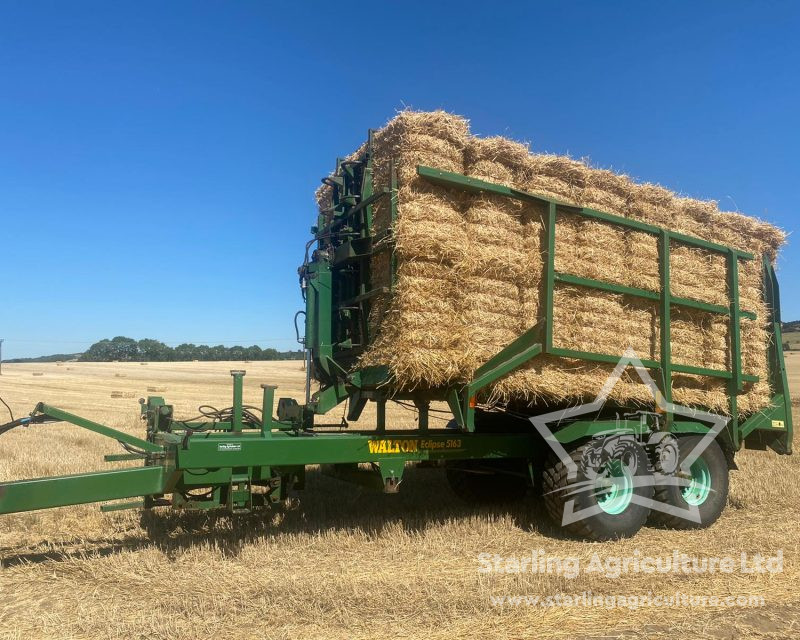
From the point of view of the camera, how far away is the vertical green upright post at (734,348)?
714 centimetres

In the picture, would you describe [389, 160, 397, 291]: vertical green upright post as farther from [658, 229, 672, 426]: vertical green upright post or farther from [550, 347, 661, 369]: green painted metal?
[658, 229, 672, 426]: vertical green upright post

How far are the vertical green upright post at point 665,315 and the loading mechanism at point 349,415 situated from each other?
1 centimetres

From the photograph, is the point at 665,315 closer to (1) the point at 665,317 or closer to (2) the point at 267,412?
(1) the point at 665,317

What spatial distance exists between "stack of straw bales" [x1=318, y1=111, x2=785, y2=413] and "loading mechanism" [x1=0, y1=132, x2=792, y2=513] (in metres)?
0.11

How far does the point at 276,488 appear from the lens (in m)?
5.26

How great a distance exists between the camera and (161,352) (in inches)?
3302

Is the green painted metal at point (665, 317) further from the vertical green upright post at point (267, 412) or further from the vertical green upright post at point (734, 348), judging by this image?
the vertical green upright post at point (267, 412)

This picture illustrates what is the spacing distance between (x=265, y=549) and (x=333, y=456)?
97 centimetres

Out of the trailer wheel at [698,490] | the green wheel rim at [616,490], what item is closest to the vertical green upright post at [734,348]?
the trailer wheel at [698,490]

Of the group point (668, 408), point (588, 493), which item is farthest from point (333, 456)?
point (668, 408)

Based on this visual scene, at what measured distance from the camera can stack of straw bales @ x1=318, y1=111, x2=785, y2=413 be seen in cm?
540

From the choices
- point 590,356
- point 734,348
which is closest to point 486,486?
point 590,356
